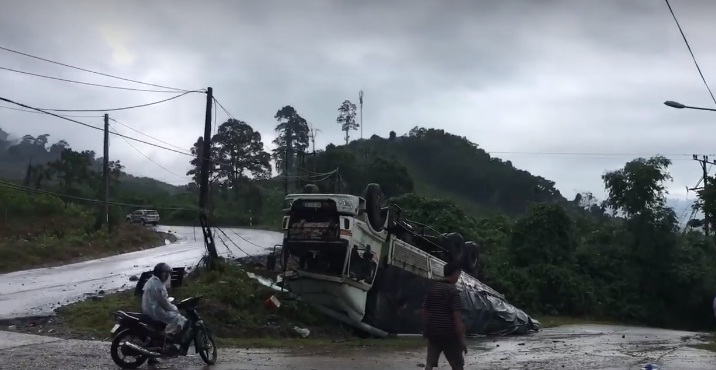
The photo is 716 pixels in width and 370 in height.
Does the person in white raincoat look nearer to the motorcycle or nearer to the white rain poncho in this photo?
the white rain poncho

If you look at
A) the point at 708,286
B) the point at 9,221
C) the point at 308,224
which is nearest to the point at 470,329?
the point at 308,224

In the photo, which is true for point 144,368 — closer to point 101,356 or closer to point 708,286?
point 101,356

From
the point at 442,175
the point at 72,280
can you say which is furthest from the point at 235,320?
the point at 442,175

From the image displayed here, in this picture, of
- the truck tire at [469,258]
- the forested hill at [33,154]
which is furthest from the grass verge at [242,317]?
the forested hill at [33,154]

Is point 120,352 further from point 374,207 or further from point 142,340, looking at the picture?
point 374,207

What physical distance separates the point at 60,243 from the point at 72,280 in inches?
480

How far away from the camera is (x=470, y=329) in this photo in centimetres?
2166

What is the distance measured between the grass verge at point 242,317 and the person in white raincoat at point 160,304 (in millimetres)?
3615

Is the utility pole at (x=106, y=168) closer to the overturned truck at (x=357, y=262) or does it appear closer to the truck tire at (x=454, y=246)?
the truck tire at (x=454, y=246)

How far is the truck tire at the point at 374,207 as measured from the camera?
1906cm

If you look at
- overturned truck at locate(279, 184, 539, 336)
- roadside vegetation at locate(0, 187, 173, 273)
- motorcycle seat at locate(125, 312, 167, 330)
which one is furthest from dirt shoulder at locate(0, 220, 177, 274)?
motorcycle seat at locate(125, 312, 167, 330)

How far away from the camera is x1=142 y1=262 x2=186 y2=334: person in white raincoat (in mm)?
11422

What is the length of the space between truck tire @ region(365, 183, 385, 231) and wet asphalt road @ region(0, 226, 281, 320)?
7.93 metres

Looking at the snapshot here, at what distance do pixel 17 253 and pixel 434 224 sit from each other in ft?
60.2
